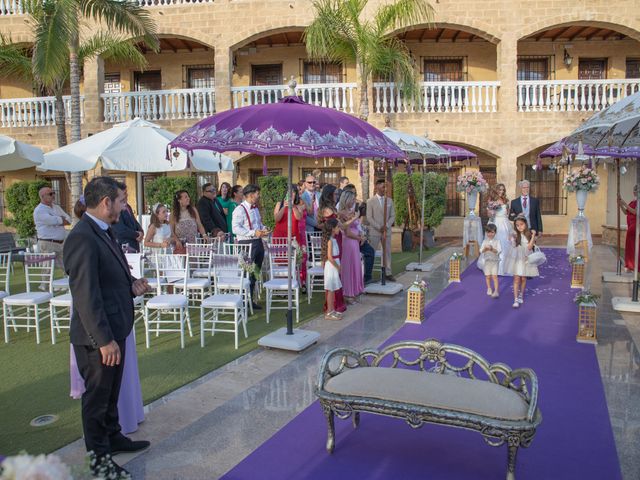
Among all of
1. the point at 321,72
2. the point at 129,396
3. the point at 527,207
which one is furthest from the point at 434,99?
the point at 129,396

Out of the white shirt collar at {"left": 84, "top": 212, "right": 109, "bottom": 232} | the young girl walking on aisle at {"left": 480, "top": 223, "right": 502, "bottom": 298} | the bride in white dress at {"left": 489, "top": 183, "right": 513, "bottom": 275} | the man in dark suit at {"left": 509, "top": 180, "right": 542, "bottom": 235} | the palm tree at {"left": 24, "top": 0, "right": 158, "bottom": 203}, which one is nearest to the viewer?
the white shirt collar at {"left": 84, "top": 212, "right": 109, "bottom": 232}

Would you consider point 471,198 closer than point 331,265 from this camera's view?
No

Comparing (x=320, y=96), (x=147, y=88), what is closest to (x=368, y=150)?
(x=320, y=96)

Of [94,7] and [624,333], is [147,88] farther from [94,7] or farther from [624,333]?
[624,333]

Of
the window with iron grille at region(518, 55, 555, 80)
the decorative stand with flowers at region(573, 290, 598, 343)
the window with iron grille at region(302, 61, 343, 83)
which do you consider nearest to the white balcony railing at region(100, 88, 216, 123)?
the window with iron grille at region(302, 61, 343, 83)

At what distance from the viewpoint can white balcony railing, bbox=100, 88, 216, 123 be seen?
57.6ft

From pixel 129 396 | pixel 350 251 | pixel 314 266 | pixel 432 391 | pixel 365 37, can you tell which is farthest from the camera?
pixel 365 37

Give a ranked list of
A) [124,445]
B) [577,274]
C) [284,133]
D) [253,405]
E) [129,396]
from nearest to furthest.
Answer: [124,445] < [129,396] < [253,405] < [284,133] < [577,274]

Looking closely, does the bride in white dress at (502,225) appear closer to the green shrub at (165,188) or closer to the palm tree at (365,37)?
the palm tree at (365,37)

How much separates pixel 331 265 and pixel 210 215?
311cm

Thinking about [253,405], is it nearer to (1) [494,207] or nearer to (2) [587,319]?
(2) [587,319]

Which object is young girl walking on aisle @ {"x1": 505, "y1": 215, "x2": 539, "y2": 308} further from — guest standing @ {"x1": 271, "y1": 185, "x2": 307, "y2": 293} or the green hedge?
the green hedge

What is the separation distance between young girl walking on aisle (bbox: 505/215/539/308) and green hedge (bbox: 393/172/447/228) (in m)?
6.11

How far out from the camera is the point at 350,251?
820 cm
